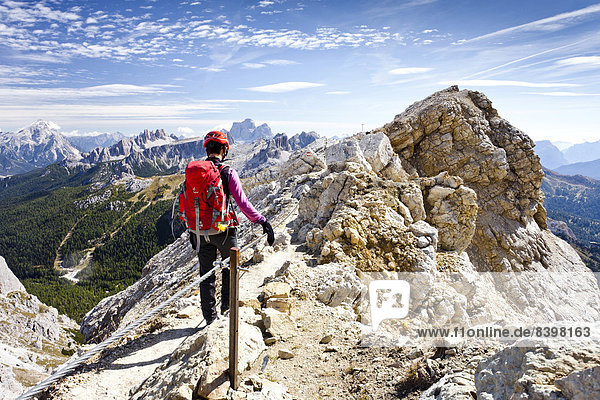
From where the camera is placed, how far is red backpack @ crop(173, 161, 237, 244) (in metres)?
6.82

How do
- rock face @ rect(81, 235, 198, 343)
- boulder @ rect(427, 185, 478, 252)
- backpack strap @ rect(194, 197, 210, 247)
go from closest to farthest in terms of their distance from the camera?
backpack strap @ rect(194, 197, 210, 247), boulder @ rect(427, 185, 478, 252), rock face @ rect(81, 235, 198, 343)

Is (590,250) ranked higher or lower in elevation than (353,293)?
lower

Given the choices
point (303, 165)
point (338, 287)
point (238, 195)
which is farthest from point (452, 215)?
point (303, 165)

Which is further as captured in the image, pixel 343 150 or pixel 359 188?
pixel 343 150

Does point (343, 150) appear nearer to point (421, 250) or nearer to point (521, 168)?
point (421, 250)

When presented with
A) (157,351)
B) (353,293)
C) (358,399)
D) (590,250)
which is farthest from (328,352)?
(590,250)

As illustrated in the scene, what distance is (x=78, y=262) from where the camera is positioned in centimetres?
19662

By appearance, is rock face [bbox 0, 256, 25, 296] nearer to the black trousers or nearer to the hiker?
the black trousers

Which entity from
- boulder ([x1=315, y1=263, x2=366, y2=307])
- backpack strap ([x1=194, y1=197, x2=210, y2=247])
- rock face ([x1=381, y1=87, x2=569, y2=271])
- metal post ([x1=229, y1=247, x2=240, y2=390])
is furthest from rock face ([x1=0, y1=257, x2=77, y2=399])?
rock face ([x1=381, y1=87, x2=569, y2=271])

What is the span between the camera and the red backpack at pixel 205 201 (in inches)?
269

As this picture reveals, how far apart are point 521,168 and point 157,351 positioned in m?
51.2

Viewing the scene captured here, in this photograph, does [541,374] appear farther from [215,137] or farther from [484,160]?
[484,160]

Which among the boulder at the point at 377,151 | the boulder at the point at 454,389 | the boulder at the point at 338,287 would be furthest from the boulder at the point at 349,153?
the boulder at the point at 454,389

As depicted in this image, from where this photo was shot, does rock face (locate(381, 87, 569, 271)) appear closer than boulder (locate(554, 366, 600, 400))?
No
